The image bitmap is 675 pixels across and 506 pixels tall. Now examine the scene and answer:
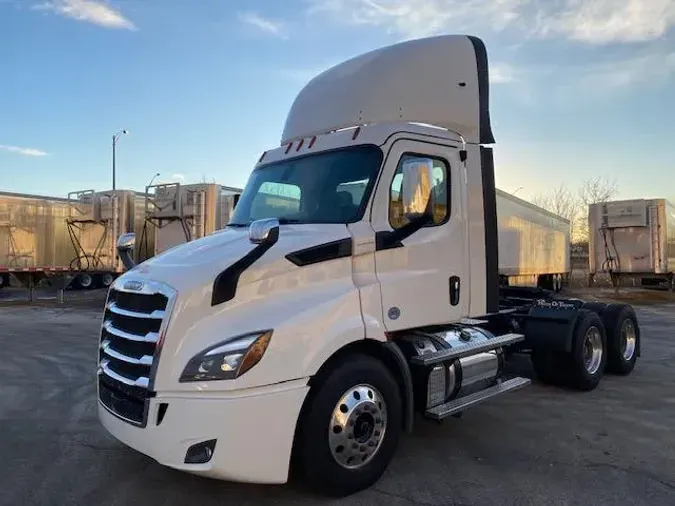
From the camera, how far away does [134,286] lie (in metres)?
3.96

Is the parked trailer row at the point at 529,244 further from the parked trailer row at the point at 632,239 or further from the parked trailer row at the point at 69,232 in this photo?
the parked trailer row at the point at 69,232

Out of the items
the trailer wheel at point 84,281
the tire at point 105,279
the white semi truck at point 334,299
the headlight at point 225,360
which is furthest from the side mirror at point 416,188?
the trailer wheel at point 84,281

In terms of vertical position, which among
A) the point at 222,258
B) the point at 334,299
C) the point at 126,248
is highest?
the point at 126,248

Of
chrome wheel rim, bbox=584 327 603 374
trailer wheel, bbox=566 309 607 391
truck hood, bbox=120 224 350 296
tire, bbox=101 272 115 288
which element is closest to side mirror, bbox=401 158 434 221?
truck hood, bbox=120 224 350 296

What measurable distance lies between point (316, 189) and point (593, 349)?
15.5 feet

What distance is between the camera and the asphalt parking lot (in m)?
4.06

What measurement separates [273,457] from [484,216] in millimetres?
2954

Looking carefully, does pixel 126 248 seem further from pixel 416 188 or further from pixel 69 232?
pixel 69 232

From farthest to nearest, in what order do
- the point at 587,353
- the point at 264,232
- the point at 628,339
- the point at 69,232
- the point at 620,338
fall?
the point at 69,232 → the point at 628,339 → the point at 620,338 → the point at 587,353 → the point at 264,232

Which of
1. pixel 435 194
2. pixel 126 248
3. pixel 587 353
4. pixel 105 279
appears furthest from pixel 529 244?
pixel 105 279

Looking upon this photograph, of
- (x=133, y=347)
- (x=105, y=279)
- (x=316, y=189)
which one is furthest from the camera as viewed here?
(x=105, y=279)

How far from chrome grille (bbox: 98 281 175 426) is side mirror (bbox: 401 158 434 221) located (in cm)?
191

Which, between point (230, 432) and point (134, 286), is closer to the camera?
point (230, 432)

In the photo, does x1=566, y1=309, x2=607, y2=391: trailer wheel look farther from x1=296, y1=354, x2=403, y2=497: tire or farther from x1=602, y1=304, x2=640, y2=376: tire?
x1=296, y1=354, x2=403, y2=497: tire
